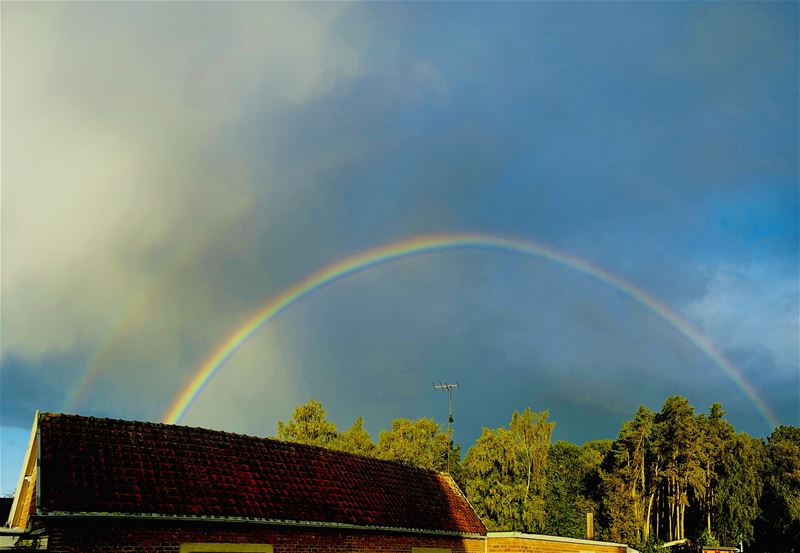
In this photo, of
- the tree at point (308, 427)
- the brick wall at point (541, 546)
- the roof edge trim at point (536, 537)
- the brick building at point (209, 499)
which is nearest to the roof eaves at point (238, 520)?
the brick building at point (209, 499)

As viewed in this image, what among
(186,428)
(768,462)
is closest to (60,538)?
(186,428)

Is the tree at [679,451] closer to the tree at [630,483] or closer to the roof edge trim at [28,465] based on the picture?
the tree at [630,483]

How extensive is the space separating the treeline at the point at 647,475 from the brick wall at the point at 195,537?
100 ft

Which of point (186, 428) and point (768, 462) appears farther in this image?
point (768, 462)

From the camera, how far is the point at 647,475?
61.0 metres

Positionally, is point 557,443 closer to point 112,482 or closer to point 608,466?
point 608,466

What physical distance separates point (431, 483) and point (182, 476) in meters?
12.7

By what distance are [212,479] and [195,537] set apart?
2272 millimetres

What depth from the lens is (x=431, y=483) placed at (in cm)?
2880

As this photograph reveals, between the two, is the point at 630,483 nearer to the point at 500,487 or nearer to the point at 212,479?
the point at 500,487

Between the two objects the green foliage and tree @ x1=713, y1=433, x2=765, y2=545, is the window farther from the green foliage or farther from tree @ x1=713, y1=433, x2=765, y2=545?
tree @ x1=713, y1=433, x2=765, y2=545

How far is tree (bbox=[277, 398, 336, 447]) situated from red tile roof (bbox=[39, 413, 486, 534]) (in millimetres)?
24517

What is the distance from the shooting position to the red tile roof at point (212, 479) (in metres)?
16.6

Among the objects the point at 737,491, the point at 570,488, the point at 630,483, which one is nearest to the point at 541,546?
the point at 630,483
